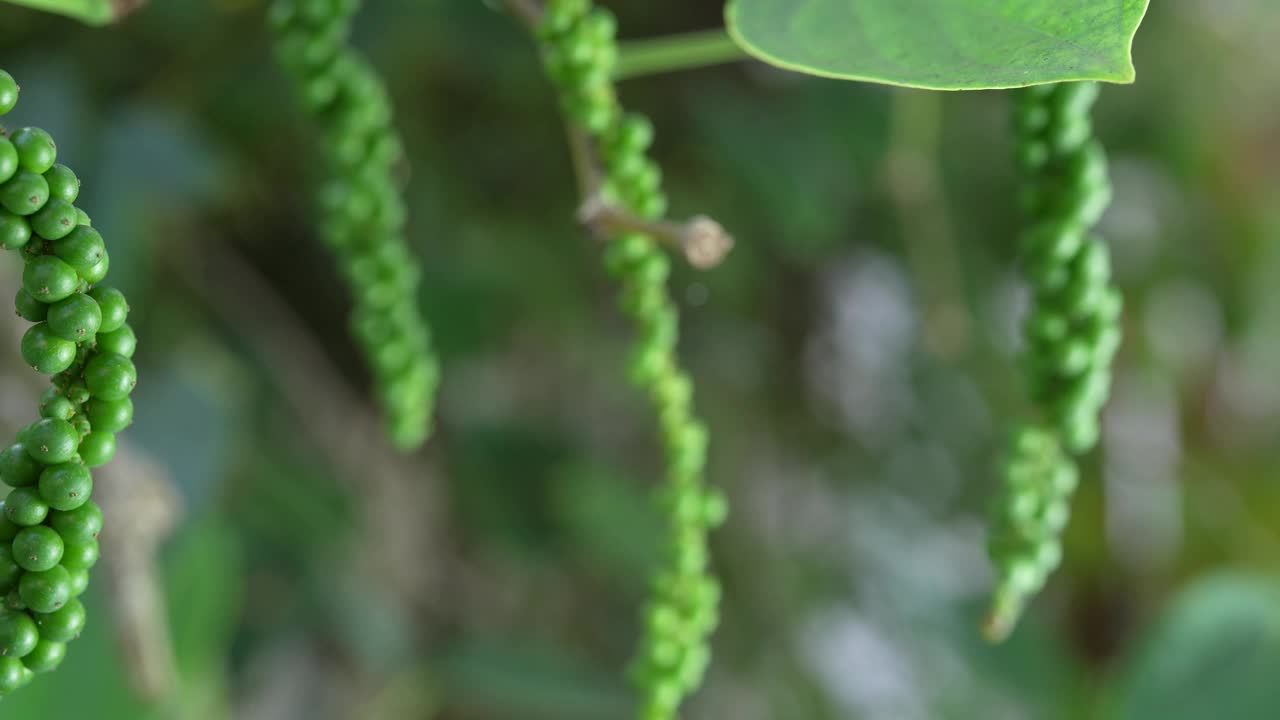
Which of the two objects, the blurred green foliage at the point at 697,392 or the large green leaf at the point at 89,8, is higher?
the large green leaf at the point at 89,8

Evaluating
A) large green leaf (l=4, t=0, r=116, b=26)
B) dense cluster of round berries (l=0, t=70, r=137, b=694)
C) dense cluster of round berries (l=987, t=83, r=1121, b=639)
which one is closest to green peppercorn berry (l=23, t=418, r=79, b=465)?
dense cluster of round berries (l=0, t=70, r=137, b=694)

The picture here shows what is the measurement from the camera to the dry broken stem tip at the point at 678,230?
0.32 meters

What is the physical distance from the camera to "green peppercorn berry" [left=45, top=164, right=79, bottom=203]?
255 millimetres

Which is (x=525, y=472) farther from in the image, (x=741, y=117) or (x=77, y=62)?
(x=77, y=62)

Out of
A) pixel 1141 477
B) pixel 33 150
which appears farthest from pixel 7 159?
pixel 1141 477

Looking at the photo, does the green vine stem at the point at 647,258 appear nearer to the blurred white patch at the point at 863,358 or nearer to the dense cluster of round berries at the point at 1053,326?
the dense cluster of round berries at the point at 1053,326

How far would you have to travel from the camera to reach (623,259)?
376mm

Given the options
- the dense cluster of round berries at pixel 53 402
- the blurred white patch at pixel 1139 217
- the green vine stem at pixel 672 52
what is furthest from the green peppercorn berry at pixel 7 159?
the blurred white patch at pixel 1139 217

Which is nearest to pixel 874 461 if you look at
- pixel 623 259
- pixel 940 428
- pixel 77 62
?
pixel 940 428

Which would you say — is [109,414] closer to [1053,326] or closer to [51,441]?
[51,441]

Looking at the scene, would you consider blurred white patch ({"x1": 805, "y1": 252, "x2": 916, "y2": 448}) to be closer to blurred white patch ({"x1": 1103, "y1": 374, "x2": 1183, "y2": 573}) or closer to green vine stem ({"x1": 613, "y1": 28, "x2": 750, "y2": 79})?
blurred white patch ({"x1": 1103, "y1": 374, "x2": 1183, "y2": 573})

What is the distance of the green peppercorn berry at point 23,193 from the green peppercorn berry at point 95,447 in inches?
2.0

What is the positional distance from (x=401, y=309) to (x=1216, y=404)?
1.42 meters

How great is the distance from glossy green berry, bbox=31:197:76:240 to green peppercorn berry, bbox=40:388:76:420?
0.12 feet
